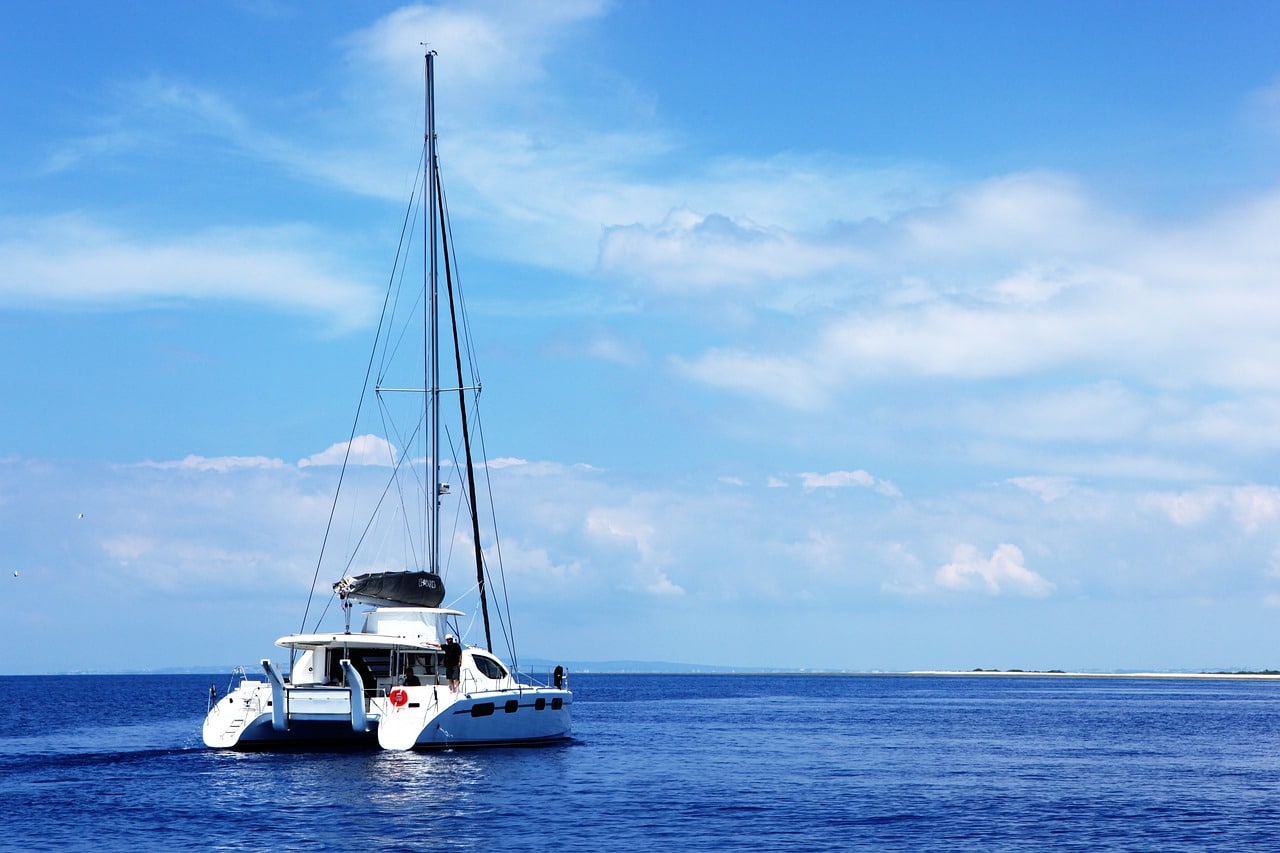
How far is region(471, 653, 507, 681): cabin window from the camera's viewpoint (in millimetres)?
47469

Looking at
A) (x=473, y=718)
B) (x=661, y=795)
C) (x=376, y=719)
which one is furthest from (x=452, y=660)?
(x=661, y=795)

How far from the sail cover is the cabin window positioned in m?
2.97

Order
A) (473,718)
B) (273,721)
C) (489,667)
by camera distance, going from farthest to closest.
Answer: (489,667) < (473,718) < (273,721)

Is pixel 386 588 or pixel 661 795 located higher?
pixel 386 588

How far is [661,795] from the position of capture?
37062 millimetres

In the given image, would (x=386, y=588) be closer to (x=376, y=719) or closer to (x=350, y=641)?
(x=350, y=641)

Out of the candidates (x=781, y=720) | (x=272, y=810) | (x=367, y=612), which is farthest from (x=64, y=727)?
(x=272, y=810)

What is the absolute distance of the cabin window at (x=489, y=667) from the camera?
4747 centimetres

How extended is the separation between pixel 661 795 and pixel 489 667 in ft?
41.3

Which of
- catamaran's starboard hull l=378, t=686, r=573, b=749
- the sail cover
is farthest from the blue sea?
the sail cover

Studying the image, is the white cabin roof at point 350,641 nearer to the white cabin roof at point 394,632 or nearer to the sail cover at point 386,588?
the white cabin roof at point 394,632

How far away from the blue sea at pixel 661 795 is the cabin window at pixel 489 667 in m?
2.76

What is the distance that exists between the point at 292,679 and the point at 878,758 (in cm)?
2242

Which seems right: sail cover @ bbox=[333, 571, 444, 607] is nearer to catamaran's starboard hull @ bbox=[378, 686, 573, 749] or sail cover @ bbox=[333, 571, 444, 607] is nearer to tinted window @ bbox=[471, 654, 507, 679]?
tinted window @ bbox=[471, 654, 507, 679]
